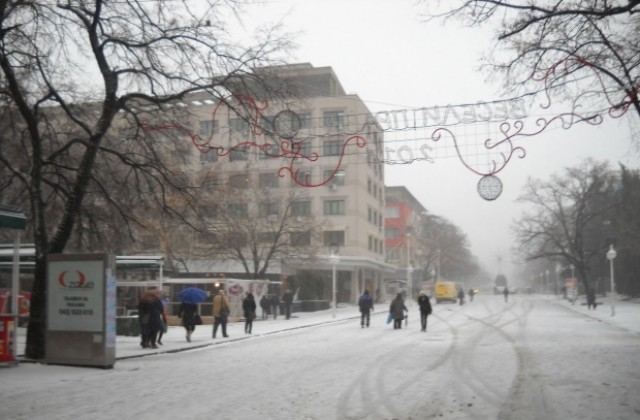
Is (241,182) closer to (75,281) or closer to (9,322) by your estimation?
(75,281)

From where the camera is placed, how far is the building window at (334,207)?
213 feet

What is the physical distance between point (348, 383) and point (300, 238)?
115 feet

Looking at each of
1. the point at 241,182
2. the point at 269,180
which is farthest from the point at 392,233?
the point at 241,182

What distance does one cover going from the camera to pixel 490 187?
15.9m

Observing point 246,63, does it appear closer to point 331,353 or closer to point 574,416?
point 331,353

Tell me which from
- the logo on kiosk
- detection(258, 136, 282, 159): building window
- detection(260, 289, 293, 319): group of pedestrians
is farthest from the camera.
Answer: detection(260, 289, 293, 319): group of pedestrians

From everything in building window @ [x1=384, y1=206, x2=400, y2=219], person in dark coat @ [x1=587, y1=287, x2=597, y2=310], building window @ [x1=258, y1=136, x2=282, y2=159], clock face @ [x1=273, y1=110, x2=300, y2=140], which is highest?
building window @ [x1=384, y1=206, x2=400, y2=219]

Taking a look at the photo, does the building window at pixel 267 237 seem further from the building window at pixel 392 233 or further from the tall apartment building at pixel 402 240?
the building window at pixel 392 233

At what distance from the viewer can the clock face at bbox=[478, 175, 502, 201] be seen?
1578cm

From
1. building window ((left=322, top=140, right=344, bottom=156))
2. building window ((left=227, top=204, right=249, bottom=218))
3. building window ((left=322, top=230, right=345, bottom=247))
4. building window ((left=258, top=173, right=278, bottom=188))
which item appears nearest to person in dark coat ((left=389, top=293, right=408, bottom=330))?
building window ((left=322, top=140, right=344, bottom=156))

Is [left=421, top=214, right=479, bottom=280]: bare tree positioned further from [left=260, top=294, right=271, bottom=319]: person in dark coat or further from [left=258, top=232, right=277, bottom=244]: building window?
[left=260, top=294, right=271, bottom=319]: person in dark coat

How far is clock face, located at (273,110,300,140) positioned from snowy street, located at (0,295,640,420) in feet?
18.3

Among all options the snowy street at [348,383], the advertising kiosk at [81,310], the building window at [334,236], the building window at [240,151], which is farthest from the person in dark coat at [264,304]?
the building window at [334,236]

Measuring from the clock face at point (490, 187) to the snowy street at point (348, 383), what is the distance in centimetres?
401
